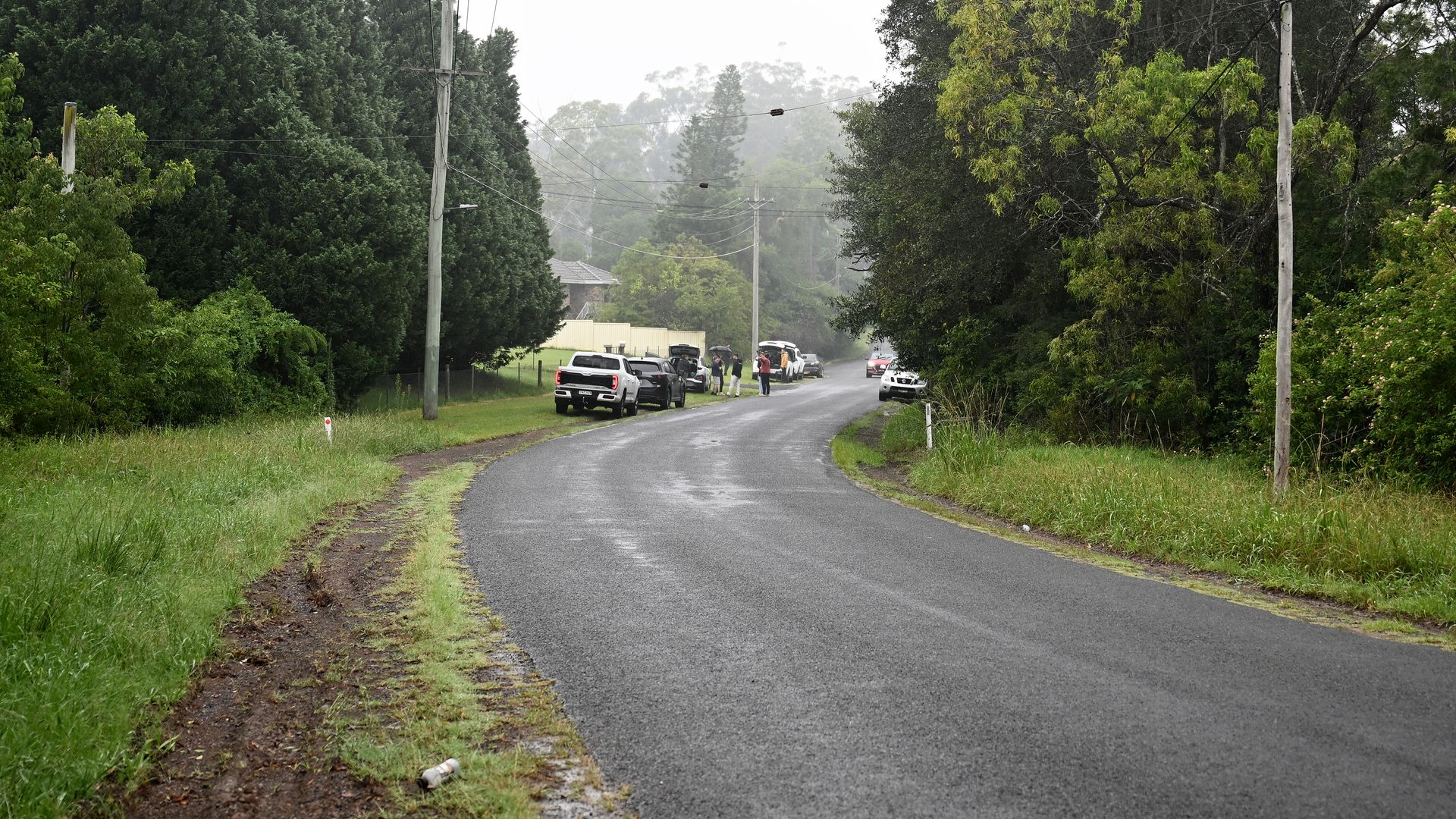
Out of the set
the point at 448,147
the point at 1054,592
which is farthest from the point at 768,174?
the point at 1054,592

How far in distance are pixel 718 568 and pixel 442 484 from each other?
786cm

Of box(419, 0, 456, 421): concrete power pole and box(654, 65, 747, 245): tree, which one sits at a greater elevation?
box(654, 65, 747, 245): tree

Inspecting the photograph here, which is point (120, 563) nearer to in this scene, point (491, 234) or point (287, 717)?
point (287, 717)

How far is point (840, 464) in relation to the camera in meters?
22.5

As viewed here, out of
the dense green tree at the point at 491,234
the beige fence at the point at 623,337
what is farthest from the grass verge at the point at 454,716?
the beige fence at the point at 623,337

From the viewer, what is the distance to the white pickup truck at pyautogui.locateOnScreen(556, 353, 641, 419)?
34.0m

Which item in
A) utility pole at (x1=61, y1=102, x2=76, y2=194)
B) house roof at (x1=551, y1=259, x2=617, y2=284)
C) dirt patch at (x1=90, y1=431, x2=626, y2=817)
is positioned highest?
house roof at (x1=551, y1=259, x2=617, y2=284)

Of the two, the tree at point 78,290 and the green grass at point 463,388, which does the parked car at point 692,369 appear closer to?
the green grass at point 463,388

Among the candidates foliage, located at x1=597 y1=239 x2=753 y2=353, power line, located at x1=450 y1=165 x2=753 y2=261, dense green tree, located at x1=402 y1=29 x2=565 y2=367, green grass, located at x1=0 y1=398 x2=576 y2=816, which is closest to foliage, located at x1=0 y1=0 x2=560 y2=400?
dense green tree, located at x1=402 y1=29 x2=565 y2=367

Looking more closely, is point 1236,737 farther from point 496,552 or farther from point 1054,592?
point 496,552

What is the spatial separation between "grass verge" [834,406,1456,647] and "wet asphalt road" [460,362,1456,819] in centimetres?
127

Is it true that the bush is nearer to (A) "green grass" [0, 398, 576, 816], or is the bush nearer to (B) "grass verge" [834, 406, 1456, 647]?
(A) "green grass" [0, 398, 576, 816]

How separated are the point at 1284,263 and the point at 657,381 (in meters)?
25.8

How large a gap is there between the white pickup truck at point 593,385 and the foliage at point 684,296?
38997mm
